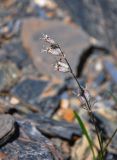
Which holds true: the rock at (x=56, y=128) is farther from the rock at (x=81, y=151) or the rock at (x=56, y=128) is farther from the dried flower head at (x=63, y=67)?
the dried flower head at (x=63, y=67)

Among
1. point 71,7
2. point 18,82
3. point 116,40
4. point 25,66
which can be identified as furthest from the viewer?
point 71,7

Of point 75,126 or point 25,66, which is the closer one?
point 75,126

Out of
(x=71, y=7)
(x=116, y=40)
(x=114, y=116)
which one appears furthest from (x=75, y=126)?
(x=71, y=7)

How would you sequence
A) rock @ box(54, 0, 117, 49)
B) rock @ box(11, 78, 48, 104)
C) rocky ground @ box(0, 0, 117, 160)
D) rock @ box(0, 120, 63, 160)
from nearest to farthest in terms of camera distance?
rock @ box(0, 120, 63, 160)
rocky ground @ box(0, 0, 117, 160)
rock @ box(11, 78, 48, 104)
rock @ box(54, 0, 117, 49)

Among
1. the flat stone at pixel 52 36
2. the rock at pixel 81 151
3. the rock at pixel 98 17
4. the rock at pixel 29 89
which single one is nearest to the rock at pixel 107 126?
the rock at pixel 81 151

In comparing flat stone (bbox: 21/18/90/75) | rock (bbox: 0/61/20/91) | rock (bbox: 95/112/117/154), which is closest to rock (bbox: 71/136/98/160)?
rock (bbox: 95/112/117/154)

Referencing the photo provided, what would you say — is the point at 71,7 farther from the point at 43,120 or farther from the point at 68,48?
the point at 43,120

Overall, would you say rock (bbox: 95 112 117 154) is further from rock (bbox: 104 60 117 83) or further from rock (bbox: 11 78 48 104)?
Result: rock (bbox: 104 60 117 83)
